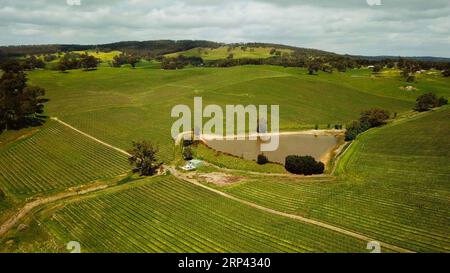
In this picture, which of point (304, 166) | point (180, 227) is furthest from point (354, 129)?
point (180, 227)

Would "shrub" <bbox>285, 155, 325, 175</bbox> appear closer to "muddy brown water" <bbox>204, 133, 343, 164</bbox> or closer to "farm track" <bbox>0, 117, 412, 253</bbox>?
"muddy brown water" <bbox>204, 133, 343, 164</bbox>

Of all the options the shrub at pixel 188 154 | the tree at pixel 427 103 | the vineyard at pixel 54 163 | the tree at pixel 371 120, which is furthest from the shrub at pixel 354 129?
the vineyard at pixel 54 163

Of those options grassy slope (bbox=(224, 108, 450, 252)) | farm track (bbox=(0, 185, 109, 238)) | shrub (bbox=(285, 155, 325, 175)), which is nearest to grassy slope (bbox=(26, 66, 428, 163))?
farm track (bbox=(0, 185, 109, 238))

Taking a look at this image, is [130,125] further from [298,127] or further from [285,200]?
[285,200]

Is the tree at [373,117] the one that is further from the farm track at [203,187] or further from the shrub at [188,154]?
the farm track at [203,187]
